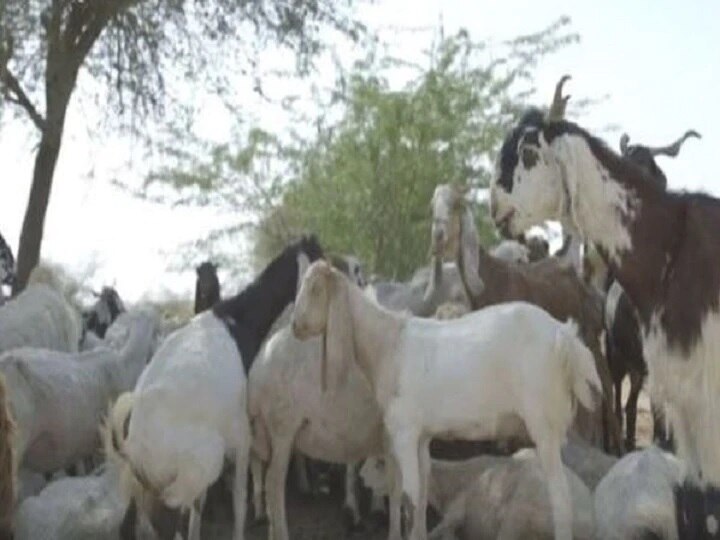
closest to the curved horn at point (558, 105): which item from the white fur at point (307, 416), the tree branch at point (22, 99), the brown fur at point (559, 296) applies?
the white fur at point (307, 416)

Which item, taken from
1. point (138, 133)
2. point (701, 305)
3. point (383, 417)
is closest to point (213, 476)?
point (383, 417)

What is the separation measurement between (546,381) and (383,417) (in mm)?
1049

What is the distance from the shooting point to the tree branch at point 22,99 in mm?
18500

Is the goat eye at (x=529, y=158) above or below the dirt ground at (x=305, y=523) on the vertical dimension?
above

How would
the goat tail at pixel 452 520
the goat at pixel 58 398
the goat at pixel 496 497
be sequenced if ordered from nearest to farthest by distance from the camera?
the goat at pixel 496 497 → the goat tail at pixel 452 520 → the goat at pixel 58 398

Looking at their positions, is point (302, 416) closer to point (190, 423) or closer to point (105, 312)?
point (190, 423)

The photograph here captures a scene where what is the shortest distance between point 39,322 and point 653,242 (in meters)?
8.46

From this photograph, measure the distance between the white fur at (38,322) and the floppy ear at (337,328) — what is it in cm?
439

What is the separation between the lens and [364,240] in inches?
922

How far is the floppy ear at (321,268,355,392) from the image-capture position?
9859mm

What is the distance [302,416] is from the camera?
10.2m

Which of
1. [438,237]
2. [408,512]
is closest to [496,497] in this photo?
[408,512]

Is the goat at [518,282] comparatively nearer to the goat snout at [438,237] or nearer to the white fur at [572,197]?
the goat snout at [438,237]

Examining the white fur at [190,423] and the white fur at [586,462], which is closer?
the white fur at [190,423]
